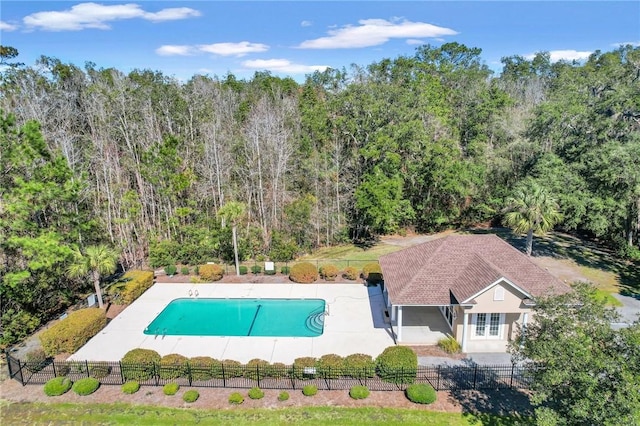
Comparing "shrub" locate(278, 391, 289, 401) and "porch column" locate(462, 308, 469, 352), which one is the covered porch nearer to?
"porch column" locate(462, 308, 469, 352)

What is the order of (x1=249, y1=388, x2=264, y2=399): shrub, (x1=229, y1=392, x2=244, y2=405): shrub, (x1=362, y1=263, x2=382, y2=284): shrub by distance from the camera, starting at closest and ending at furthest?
(x1=229, y1=392, x2=244, y2=405): shrub < (x1=249, y1=388, x2=264, y2=399): shrub < (x1=362, y1=263, x2=382, y2=284): shrub

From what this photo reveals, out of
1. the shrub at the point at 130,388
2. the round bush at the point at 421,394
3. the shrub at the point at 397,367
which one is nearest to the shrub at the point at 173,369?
the shrub at the point at 130,388

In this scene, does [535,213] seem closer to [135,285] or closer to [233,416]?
[233,416]

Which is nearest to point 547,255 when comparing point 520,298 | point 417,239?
point 417,239

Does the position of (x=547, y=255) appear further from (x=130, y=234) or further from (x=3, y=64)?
(x=3, y=64)

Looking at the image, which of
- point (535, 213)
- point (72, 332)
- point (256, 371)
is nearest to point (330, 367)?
point (256, 371)

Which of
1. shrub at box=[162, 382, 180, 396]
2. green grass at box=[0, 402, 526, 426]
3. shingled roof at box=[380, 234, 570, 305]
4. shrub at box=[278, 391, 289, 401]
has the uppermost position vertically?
shingled roof at box=[380, 234, 570, 305]

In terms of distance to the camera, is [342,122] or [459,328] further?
[342,122]

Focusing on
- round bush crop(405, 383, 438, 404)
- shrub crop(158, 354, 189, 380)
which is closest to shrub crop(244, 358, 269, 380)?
shrub crop(158, 354, 189, 380)
